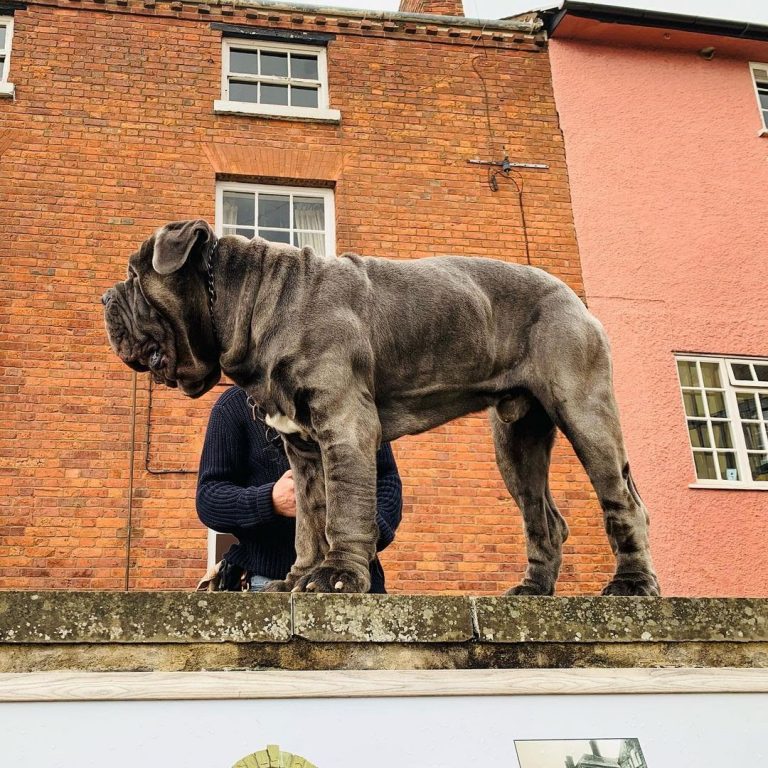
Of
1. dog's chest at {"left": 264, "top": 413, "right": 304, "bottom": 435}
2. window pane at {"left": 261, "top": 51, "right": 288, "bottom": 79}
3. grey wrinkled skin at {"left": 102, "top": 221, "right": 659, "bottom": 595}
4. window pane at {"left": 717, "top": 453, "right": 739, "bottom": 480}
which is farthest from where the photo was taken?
window pane at {"left": 261, "top": 51, "right": 288, "bottom": 79}

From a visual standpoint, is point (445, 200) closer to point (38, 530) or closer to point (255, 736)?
point (38, 530)

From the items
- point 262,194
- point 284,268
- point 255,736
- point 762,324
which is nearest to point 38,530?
point 262,194

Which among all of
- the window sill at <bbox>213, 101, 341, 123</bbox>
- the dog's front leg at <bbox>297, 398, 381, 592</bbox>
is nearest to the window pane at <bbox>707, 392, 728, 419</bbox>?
the window sill at <bbox>213, 101, 341, 123</bbox>

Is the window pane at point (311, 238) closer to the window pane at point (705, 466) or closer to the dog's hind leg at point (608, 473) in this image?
the window pane at point (705, 466)

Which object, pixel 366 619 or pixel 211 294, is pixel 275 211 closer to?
pixel 211 294

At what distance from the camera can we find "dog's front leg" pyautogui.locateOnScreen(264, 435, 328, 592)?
12.8 ft

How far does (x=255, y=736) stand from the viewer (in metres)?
3.00

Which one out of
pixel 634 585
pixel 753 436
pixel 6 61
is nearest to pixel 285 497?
pixel 634 585

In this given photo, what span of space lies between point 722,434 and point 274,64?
7295mm

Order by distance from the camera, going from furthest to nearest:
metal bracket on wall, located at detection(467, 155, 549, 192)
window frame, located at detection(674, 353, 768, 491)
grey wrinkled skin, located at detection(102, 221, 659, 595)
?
metal bracket on wall, located at detection(467, 155, 549, 192) → window frame, located at detection(674, 353, 768, 491) → grey wrinkled skin, located at detection(102, 221, 659, 595)

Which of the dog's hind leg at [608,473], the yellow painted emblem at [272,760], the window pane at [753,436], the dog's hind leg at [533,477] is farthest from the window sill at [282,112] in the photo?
the yellow painted emblem at [272,760]

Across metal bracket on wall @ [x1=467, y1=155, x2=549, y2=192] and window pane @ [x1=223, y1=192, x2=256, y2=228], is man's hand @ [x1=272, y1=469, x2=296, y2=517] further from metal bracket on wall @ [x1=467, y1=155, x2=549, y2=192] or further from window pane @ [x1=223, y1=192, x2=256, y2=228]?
metal bracket on wall @ [x1=467, y1=155, x2=549, y2=192]

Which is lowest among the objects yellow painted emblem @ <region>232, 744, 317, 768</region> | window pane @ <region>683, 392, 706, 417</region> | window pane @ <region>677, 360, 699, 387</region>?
yellow painted emblem @ <region>232, 744, 317, 768</region>

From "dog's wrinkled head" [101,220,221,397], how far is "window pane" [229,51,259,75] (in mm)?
9436
